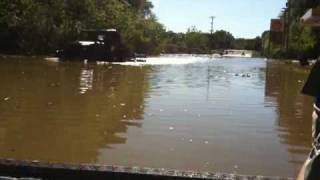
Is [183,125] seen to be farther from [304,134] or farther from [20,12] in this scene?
[20,12]

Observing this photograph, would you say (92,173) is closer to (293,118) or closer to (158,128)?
(158,128)

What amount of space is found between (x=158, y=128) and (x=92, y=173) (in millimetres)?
4797

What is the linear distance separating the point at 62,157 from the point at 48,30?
36.4m

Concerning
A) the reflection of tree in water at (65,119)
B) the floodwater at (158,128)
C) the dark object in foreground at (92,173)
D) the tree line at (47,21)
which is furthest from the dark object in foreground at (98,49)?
the dark object in foreground at (92,173)

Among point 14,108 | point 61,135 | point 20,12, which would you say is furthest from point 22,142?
point 20,12

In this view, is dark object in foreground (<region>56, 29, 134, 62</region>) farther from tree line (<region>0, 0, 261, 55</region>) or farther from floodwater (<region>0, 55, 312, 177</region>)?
floodwater (<region>0, 55, 312, 177</region>)

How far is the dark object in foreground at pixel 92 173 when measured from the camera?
420 cm

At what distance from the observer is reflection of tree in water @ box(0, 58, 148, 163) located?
7223 mm

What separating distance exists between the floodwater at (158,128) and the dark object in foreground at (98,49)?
20.1m

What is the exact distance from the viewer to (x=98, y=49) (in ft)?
118

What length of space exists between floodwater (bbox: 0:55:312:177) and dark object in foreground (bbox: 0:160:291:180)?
2.14m

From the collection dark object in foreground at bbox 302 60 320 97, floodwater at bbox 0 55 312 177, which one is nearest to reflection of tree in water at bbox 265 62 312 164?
floodwater at bbox 0 55 312 177

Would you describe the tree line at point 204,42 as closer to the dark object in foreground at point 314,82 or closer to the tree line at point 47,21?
the tree line at point 47,21

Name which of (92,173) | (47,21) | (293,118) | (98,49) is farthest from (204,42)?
(92,173)
